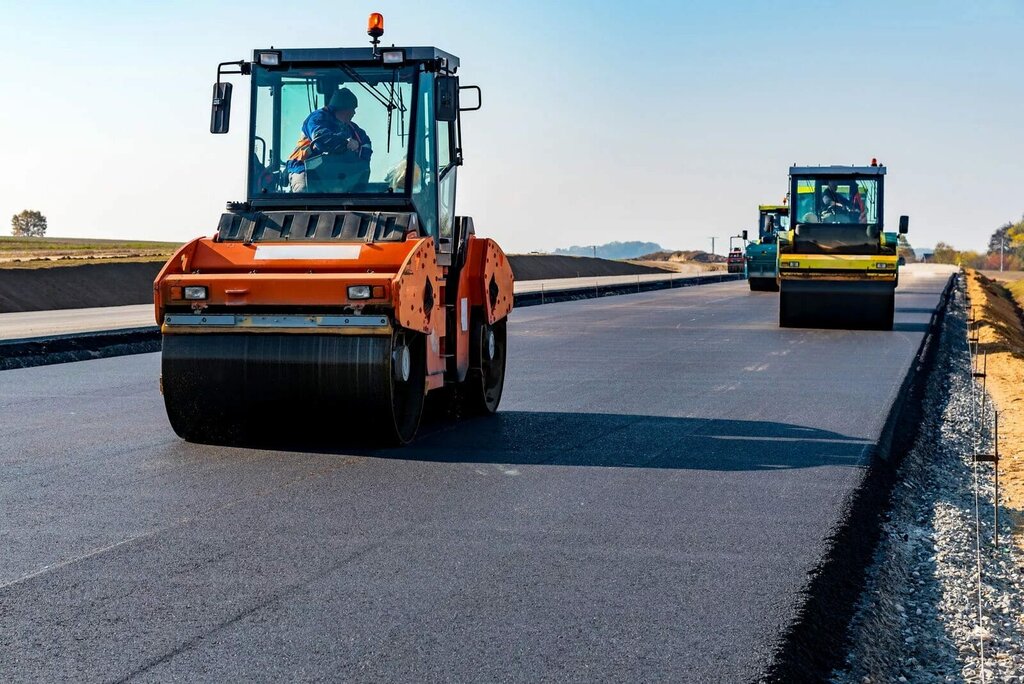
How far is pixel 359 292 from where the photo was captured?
351 inches

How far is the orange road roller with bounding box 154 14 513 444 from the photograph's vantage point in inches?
353

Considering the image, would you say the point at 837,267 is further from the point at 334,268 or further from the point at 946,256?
the point at 946,256

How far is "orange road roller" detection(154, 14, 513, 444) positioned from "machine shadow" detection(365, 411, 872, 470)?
441 millimetres

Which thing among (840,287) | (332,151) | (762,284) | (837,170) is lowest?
(762,284)

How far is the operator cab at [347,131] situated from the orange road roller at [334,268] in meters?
0.01

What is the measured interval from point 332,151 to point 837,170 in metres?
18.4

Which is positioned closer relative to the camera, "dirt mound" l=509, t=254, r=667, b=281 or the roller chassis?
the roller chassis

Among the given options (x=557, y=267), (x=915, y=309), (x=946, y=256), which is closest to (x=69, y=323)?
(x=915, y=309)

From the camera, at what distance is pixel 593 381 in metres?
14.5

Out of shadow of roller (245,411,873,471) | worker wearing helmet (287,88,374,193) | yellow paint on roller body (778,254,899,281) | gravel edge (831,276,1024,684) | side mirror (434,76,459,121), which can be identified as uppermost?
side mirror (434,76,459,121)

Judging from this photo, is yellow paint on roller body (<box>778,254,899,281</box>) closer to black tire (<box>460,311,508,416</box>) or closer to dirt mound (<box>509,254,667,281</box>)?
black tire (<box>460,311,508,416</box>)

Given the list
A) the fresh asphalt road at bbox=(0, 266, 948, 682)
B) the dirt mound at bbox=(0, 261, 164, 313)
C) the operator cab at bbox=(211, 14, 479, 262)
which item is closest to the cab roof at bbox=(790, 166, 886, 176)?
the fresh asphalt road at bbox=(0, 266, 948, 682)

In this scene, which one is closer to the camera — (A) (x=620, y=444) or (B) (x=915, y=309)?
(A) (x=620, y=444)

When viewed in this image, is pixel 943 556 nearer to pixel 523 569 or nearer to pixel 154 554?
pixel 523 569
